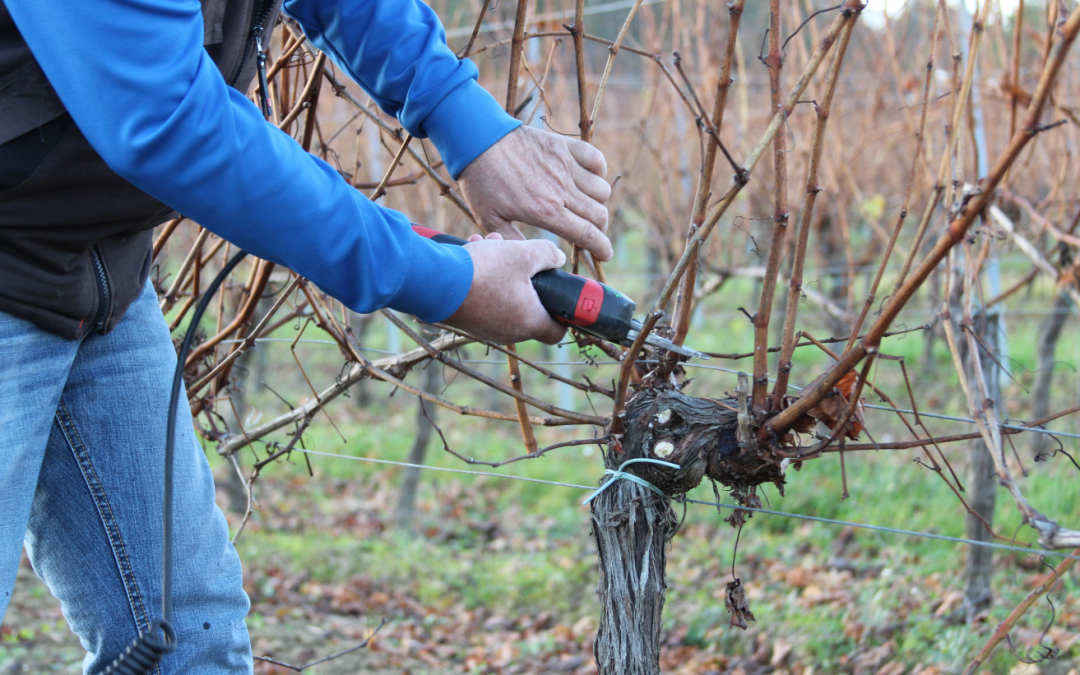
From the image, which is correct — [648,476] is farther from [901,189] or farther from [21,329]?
[901,189]

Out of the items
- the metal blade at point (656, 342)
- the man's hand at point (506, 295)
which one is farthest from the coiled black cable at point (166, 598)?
the metal blade at point (656, 342)

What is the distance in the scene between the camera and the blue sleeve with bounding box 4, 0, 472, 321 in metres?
0.79

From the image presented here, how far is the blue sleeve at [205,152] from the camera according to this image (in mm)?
790

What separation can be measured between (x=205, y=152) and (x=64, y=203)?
285mm

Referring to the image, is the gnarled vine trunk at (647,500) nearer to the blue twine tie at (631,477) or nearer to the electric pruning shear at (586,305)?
the blue twine tie at (631,477)

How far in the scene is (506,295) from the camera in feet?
3.55

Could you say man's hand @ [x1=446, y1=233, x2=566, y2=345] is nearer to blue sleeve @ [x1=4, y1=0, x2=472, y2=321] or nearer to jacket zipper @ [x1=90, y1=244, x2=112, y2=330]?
blue sleeve @ [x1=4, y1=0, x2=472, y2=321]

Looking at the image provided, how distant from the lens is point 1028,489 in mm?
3855

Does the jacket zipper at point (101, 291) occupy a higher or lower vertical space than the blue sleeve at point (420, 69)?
lower

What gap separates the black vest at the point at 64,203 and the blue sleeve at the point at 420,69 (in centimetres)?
16

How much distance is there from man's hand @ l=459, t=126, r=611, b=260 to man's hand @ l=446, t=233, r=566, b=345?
0.15m

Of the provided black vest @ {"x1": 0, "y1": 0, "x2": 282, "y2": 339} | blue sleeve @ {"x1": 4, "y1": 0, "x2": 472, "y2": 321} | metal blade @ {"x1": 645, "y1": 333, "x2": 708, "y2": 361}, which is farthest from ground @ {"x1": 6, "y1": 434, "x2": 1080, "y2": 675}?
black vest @ {"x1": 0, "y1": 0, "x2": 282, "y2": 339}

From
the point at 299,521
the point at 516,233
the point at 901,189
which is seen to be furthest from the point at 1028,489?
the point at 901,189

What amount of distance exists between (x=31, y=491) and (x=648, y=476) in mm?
937
